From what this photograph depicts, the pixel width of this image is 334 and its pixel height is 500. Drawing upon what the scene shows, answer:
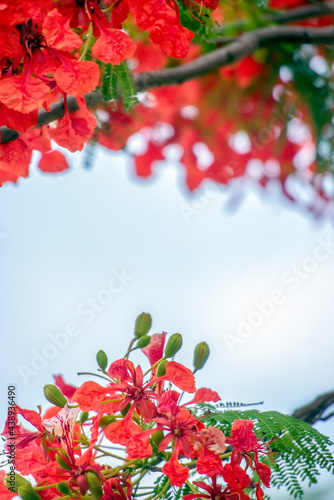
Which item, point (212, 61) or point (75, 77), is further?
point (212, 61)

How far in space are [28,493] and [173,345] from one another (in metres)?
0.20

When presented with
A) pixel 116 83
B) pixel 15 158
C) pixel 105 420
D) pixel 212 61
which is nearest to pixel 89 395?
pixel 105 420

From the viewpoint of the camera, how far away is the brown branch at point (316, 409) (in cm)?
81

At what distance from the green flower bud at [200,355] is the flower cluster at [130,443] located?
0.04 m

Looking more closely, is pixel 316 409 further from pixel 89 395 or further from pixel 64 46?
pixel 64 46

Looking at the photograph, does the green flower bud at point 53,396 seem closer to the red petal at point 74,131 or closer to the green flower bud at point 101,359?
the green flower bud at point 101,359

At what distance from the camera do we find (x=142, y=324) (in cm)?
72

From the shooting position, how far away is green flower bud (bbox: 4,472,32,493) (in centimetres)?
61

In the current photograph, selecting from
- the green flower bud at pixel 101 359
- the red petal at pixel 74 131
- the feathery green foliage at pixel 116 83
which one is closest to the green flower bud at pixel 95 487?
the green flower bud at pixel 101 359

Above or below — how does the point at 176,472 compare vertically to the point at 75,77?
below

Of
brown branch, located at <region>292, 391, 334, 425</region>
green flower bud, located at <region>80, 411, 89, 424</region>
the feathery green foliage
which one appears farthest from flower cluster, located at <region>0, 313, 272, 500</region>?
the feathery green foliage

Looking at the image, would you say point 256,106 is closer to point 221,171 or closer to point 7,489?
point 221,171

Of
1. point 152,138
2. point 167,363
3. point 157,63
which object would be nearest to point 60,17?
point 167,363

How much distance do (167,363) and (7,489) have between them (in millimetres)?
205
